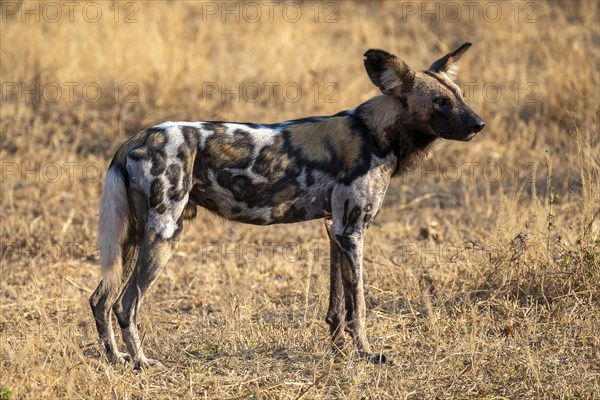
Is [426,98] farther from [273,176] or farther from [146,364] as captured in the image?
[146,364]

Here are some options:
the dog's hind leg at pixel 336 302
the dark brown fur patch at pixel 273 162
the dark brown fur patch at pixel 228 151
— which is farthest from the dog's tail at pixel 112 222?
the dog's hind leg at pixel 336 302

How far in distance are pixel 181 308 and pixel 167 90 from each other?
359 centimetres

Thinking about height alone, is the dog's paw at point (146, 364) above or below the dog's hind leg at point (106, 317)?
below

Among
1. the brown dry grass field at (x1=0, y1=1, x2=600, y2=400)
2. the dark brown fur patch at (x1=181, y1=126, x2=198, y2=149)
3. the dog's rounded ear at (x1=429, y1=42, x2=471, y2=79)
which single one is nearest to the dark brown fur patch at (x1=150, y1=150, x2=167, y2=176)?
the dark brown fur patch at (x1=181, y1=126, x2=198, y2=149)

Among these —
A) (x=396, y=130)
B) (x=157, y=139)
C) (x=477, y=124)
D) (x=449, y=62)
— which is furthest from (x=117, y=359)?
(x=449, y=62)

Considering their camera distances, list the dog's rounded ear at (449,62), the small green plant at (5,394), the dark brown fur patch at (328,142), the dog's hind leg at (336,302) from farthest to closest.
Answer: the dog's rounded ear at (449,62) < the dog's hind leg at (336,302) < the dark brown fur patch at (328,142) < the small green plant at (5,394)

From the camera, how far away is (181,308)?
18.5ft

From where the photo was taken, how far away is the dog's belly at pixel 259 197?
4359 mm

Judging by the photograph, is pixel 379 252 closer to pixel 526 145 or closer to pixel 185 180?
pixel 185 180

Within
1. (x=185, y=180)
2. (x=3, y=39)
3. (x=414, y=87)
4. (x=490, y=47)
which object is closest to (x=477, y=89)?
(x=490, y=47)

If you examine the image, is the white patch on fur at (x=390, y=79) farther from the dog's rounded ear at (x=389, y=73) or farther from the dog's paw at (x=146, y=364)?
the dog's paw at (x=146, y=364)

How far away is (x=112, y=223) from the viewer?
4309mm

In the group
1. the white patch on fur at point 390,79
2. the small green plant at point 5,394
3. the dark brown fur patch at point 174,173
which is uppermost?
the white patch on fur at point 390,79

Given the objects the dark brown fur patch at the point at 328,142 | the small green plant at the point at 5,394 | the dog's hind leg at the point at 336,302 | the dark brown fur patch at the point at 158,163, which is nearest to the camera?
the small green plant at the point at 5,394
